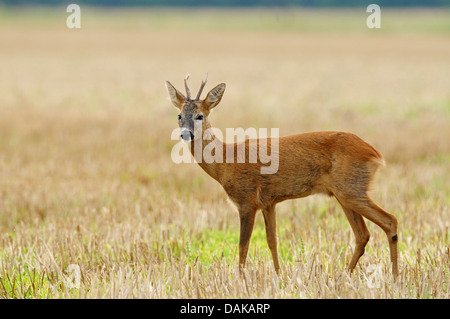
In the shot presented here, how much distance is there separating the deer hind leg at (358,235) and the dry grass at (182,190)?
0.46 feet

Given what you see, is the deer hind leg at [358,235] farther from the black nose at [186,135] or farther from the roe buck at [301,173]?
the black nose at [186,135]

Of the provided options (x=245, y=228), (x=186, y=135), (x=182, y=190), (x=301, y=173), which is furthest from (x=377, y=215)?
(x=182, y=190)

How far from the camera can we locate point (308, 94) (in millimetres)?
23828

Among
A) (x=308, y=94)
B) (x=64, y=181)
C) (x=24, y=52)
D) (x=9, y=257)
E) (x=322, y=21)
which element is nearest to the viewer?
(x=9, y=257)

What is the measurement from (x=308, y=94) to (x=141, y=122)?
8.43 metres

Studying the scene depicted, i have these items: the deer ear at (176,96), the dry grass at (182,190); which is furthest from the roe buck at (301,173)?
the dry grass at (182,190)

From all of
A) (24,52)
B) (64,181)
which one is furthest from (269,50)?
(64,181)

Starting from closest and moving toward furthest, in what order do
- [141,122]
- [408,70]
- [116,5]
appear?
1. [141,122]
2. [408,70]
3. [116,5]

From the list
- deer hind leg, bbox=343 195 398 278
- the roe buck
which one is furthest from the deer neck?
deer hind leg, bbox=343 195 398 278

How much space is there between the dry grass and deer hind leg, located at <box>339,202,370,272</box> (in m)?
0.14

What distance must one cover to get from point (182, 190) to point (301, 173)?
516 centimetres

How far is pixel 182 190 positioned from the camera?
1077 cm
